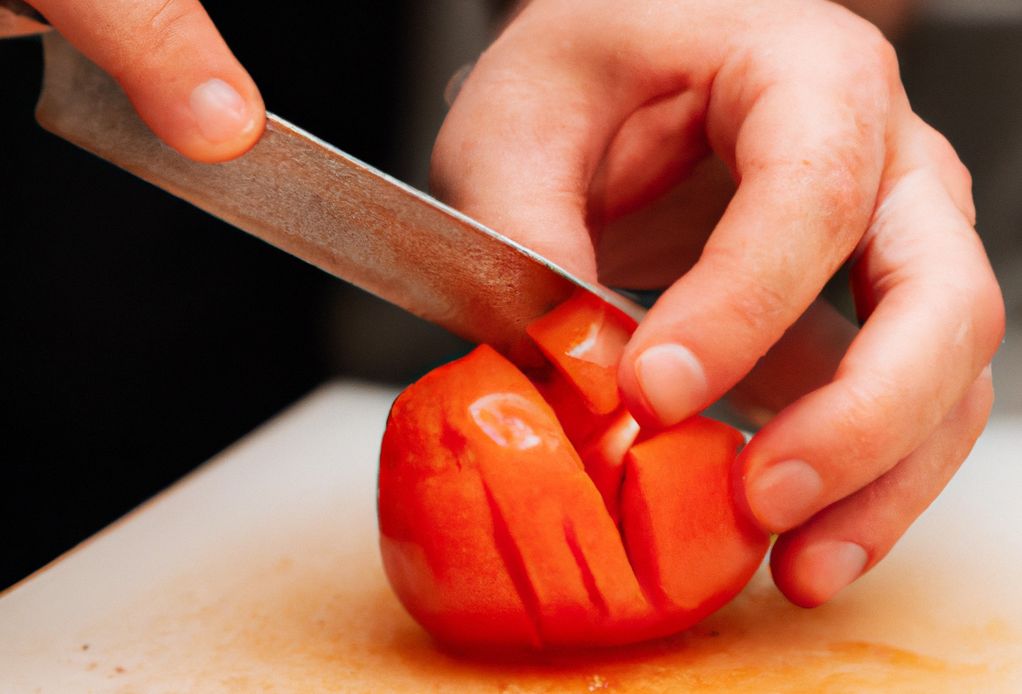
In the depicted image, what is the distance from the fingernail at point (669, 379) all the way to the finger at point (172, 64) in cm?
40

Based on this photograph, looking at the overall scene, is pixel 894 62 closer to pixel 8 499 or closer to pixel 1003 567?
pixel 1003 567

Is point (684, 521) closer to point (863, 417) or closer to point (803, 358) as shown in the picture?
point (863, 417)

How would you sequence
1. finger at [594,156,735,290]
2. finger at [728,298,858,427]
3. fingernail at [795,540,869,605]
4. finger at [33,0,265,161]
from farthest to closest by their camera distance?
finger at [594,156,735,290], finger at [728,298,858,427], fingernail at [795,540,869,605], finger at [33,0,265,161]

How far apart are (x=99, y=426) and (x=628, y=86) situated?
986mm

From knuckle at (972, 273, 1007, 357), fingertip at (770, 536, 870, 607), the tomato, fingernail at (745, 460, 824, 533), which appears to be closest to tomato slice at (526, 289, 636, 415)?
the tomato

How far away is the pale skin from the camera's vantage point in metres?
0.88

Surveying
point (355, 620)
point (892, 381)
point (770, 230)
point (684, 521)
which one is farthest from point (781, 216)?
point (355, 620)

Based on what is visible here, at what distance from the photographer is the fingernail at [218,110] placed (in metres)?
0.83

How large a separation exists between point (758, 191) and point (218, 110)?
513 mm

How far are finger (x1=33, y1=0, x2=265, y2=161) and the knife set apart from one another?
0.17 ft

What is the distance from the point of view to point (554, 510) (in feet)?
3.02

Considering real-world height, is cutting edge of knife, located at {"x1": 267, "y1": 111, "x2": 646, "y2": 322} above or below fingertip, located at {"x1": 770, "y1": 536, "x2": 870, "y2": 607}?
above

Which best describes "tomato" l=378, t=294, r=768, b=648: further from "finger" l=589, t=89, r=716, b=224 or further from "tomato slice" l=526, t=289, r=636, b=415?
"finger" l=589, t=89, r=716, b=224

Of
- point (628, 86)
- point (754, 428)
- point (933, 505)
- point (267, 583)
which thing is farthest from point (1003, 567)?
point (267, 583)
